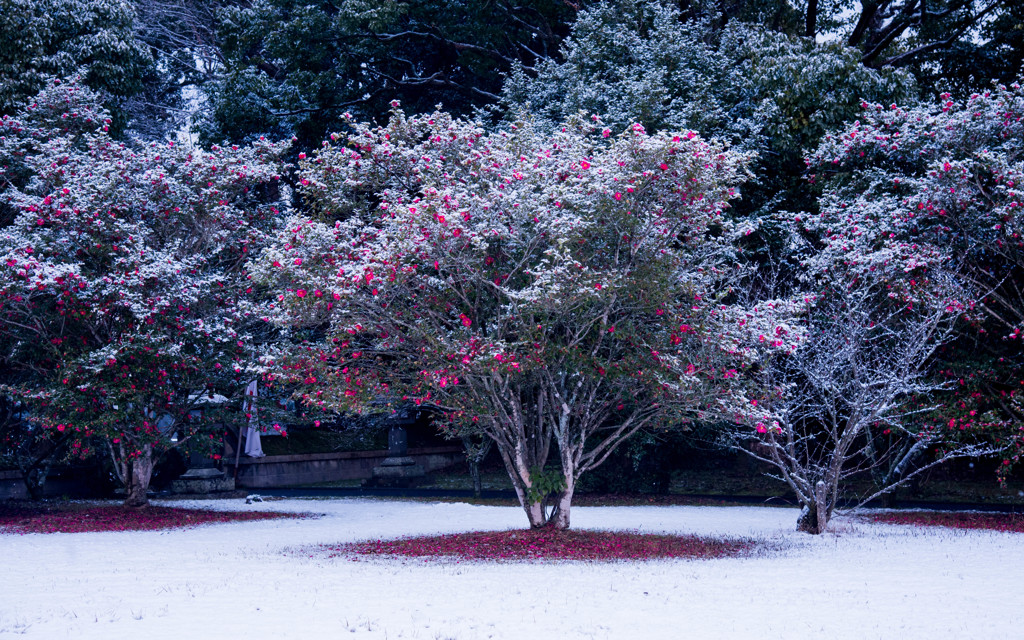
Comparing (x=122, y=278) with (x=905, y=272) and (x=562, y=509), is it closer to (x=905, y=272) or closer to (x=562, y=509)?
(x=562, y=509)

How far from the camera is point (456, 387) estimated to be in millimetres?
13445

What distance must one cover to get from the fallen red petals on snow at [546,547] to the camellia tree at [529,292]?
666 mm

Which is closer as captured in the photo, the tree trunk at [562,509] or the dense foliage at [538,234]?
the dense foliage at [538,234]

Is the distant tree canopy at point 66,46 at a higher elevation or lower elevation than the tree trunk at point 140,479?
higher

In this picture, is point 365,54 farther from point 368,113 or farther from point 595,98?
point 595,98

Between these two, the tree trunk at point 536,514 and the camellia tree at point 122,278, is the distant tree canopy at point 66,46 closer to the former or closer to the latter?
the camellia tree at point 122,278

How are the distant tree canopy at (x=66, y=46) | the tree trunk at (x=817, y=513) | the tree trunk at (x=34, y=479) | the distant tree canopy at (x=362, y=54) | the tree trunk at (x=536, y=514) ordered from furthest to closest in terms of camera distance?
1. the distant tree canopy at (x=362, y=54)
2. the distant tree canopy at (x=66, y=46)
3. the tree trunk at (x=34, y=479)
4. the tree trunk at (x=817, y=513)
5. the tree trunk at (x=536, y=514)

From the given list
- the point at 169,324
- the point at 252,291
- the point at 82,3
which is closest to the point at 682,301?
the point at 252,291

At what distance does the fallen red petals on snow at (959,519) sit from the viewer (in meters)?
16.2

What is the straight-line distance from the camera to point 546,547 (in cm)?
1241

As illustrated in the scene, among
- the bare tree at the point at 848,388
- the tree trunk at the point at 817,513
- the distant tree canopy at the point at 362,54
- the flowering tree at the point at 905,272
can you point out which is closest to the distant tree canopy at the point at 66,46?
the distant tree canopy at the point at 362,54

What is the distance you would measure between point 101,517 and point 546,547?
1047 centimetres

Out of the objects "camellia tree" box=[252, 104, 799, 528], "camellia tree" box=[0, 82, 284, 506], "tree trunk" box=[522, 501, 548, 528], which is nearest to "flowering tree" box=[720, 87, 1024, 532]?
"camellia tree" box=[252, 104, 799, 528]

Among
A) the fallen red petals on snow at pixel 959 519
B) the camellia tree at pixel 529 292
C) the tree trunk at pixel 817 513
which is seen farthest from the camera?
the fallen red petals on snow at pixel 959 519
